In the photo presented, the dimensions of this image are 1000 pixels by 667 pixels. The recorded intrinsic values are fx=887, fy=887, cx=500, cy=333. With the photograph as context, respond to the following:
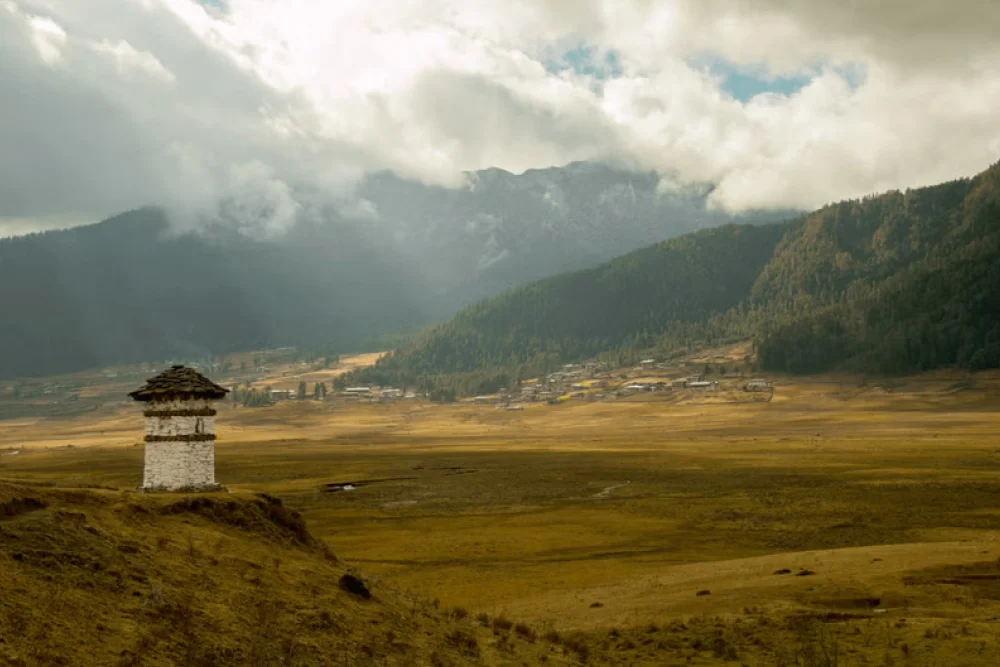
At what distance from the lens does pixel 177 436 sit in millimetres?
26000

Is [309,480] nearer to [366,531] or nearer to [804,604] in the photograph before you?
[366,531]

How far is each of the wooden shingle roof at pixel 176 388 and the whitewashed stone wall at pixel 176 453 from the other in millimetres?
243

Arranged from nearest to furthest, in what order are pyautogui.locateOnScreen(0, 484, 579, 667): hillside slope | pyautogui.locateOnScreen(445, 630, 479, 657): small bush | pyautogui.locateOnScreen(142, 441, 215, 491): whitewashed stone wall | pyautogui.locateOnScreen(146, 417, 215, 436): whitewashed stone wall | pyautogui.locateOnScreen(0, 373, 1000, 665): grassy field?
pyautogui.locateOnScreen(0, 484, 579, 667): hillside slope
pyautogui.locateOnScreen(445, 630, 479, 657): small bush
pyautogui.locateOnScreen(0, 373, 1000, 665): grassy field
pyautogui.locateOnScreen(142, 441, 215, 491): whitewashed stone wall
pyautogui.locateOnScreen(146, 417, 215, 436): whitewashed stone wall

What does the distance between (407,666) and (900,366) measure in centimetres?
20305

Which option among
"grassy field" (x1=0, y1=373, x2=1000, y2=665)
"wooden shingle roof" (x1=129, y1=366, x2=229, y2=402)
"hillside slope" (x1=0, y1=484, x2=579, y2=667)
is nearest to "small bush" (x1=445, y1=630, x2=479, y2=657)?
"hillside slope" (x1=0, y1=484, x2=579, y2=667)

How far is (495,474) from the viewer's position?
81812mm

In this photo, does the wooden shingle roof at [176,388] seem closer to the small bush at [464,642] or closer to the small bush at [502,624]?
the small bush at [502,624]

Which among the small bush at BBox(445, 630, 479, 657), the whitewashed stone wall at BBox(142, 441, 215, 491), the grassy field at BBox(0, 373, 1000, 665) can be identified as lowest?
the grassy field at BBox(0, 373, 1000, 665)

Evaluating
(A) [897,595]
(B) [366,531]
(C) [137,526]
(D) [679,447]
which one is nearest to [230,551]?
(C) [137,526]

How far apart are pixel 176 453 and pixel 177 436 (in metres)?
0.50

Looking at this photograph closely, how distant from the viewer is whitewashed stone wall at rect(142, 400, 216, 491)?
25.9 m

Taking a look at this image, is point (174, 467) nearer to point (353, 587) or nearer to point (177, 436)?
point (177, 436)

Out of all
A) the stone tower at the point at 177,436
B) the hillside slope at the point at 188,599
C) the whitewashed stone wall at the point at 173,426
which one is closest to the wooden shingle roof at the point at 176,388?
the stone tower at the point at 177,436

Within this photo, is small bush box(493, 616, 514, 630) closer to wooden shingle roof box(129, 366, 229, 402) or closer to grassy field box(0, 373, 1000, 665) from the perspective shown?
grassy field box(0, 373, 1000, 665)
